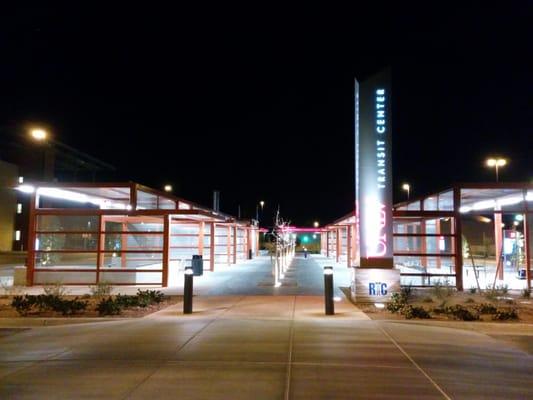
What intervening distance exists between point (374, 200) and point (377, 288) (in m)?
2.47

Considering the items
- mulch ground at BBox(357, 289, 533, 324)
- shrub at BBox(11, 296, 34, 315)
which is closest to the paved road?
mulch ground at BBox(357, 289, 533, 324)

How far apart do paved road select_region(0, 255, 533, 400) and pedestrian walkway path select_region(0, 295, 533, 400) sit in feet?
0.05

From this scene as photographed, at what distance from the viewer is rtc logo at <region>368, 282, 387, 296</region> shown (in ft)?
48.4

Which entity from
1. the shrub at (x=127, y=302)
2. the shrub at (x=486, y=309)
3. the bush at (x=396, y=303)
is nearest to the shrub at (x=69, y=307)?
the shrub at (x=127, y=302)

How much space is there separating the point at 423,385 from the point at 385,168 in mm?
8882

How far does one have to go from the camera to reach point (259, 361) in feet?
26.1

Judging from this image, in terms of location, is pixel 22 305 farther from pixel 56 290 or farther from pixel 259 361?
pixel 259 361

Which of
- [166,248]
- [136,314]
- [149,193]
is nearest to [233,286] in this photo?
[166,248]

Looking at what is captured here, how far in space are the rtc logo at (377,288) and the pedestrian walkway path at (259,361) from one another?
270cm

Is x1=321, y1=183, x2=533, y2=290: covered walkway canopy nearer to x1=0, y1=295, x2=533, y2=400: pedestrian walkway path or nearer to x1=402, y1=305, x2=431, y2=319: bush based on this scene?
x1=402, y1=305, x2=431, y2=319: bush

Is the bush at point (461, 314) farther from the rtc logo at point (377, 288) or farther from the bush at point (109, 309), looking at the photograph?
the bush at point (109, 309)

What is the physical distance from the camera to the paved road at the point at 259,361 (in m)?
6.50

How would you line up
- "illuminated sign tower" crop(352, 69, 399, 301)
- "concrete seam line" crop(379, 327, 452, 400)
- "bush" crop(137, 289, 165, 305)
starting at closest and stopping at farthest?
"concrete seam line" crop(379, 327, 452, 400)
"bush" crop(137, 289, 165, 305)
"illuminated sign tower" crop(352, 69, 399, 301)

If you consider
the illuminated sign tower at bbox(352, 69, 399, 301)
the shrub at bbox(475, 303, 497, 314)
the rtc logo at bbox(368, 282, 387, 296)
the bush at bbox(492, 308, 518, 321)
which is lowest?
the bush at bbox(492, 308, 518, 321)
